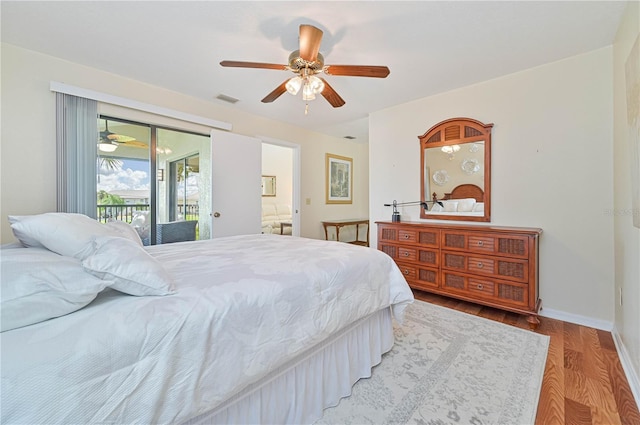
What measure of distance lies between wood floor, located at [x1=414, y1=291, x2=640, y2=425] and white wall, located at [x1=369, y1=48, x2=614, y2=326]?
1.24 ft

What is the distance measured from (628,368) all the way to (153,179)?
178 inches

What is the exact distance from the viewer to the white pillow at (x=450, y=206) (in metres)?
3.20

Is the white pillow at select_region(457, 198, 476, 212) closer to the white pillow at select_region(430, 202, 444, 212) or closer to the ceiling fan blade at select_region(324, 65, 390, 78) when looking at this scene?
the white pillow at select_region(430, 202, 444, 212)

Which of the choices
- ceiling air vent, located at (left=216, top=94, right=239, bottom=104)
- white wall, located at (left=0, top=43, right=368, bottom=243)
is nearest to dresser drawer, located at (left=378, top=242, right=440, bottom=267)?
ceiling air vent, located at (left=216, top=94, right=239, bottom=104)

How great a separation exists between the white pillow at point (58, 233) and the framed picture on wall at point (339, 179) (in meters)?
4.43

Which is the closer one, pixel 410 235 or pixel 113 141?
pixel 410 235

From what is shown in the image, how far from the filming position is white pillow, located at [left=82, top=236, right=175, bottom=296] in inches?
35.6

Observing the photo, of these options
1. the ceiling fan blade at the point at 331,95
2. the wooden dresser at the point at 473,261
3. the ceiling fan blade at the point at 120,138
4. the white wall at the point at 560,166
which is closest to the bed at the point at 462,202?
the white wall at the point at 560,166

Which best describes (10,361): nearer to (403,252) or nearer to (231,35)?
(231,35)

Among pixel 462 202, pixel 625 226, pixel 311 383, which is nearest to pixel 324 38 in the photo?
pixel 462 202

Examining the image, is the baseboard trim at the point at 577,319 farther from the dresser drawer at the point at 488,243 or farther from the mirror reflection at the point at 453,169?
the mirror reflection at the point at 453,169

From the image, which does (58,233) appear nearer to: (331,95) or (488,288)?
(331,95)

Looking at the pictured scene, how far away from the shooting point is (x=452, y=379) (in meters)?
1.68

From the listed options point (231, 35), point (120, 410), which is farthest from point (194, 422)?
point (231, 35)
